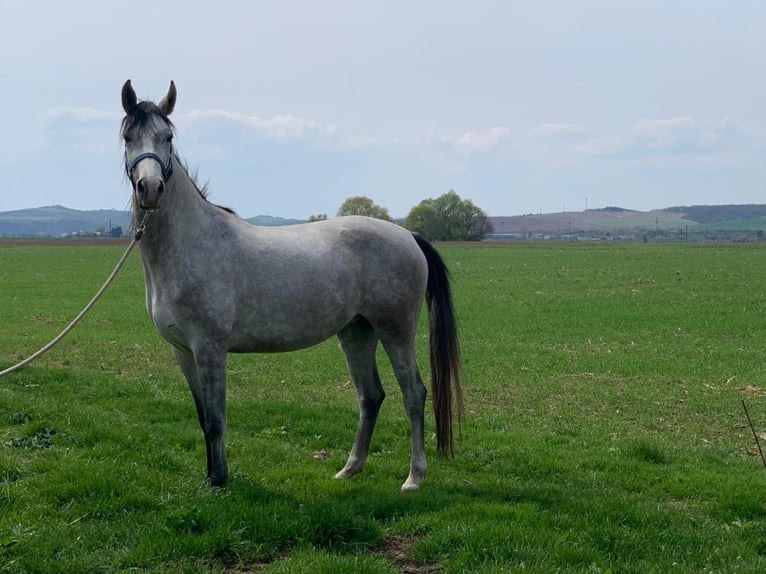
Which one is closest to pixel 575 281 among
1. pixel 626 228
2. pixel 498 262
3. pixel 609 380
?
pixel 498 262

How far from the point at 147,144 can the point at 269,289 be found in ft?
4.63

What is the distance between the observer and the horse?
5.34m

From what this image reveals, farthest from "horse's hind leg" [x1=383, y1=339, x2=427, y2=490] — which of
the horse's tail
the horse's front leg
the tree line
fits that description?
the tree line

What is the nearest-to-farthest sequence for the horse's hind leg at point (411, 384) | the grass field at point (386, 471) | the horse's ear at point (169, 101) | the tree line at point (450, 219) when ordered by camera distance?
the grass field at point (386, 471), the horse's ear at point (169, 101), the horse's hind leg at point (411, 384), the tree line at point (450, 219)

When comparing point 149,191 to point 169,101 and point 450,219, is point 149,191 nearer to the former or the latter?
point 169,101

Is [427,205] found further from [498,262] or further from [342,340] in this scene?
[342,340]

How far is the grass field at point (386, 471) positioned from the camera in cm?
446

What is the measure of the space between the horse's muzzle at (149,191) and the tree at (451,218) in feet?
271

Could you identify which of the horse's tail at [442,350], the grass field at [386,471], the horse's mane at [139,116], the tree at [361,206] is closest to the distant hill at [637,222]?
the tree at [361,206]

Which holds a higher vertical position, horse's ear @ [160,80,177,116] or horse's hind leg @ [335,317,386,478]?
horse's ear @ [160,80,177,116]

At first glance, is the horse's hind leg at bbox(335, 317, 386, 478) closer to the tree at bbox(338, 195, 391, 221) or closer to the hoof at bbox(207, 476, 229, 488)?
the hoof at bbox(207, 476, 229, 488)

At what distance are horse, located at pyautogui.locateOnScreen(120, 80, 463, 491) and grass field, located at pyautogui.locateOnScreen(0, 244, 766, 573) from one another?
0.64 m

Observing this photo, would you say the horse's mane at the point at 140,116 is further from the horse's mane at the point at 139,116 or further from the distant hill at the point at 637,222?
the distant hill at the point at 637,222

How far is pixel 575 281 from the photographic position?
3195cm
